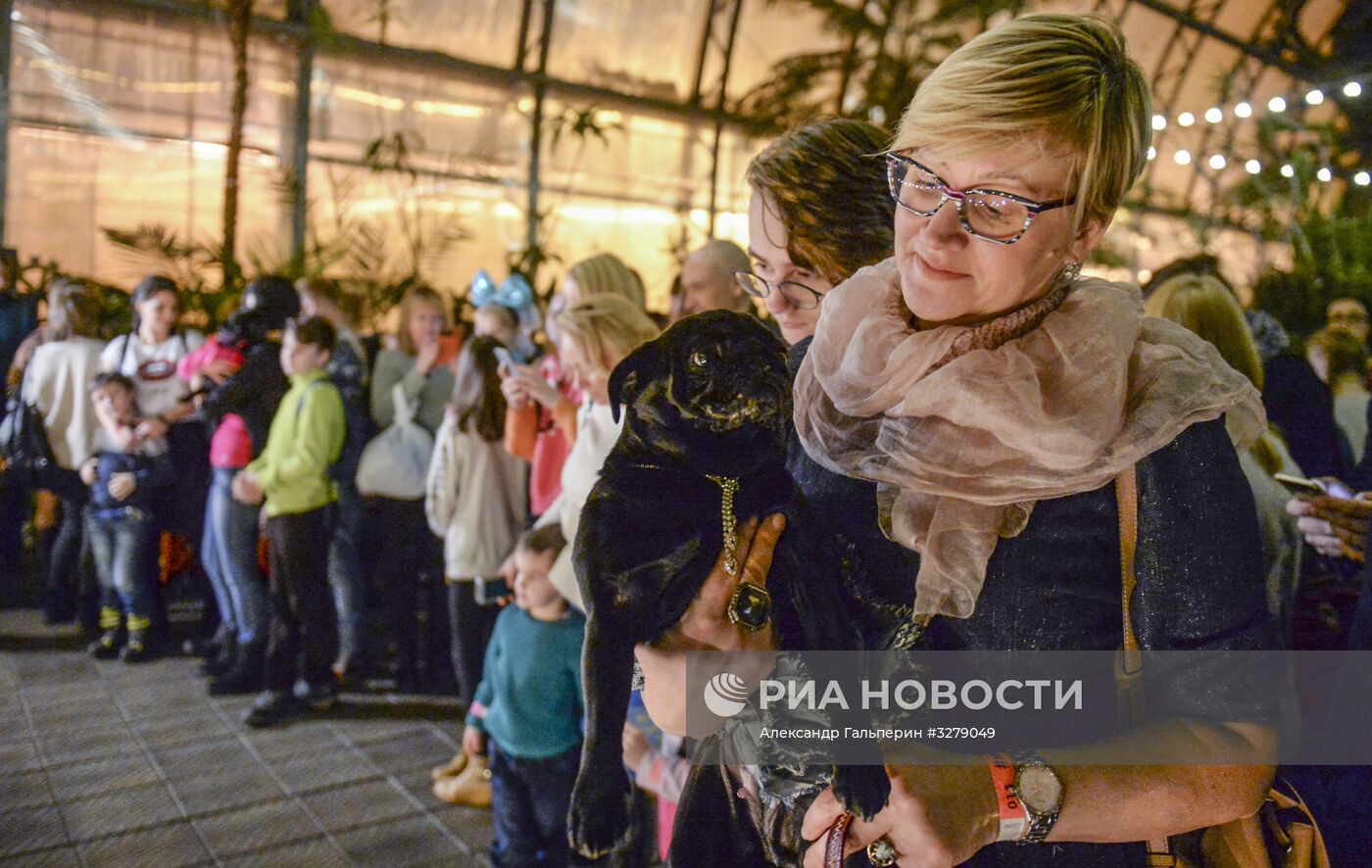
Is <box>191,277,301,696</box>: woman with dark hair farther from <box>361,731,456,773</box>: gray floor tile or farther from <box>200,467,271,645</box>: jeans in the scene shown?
<box>361,731,456,773</box>: gray floor tile

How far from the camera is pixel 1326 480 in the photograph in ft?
7.97

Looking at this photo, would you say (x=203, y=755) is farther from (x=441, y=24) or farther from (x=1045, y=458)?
(x=441, y=24)

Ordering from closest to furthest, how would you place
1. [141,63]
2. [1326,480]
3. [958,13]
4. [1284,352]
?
[1326,480] < [1284,352] < [141,63] < [958,13]

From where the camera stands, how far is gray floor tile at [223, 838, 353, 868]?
11.0 ft

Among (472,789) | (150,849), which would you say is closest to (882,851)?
(472,789)

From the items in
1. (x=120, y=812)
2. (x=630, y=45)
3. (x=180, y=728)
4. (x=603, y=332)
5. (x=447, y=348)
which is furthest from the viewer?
(x=630, y=45)

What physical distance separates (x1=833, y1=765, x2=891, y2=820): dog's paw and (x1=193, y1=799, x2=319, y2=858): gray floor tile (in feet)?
10.2

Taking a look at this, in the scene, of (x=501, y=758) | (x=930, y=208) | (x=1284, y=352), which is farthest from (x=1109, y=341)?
(x=1284, y=352)

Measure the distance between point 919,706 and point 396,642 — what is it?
463 centimetres

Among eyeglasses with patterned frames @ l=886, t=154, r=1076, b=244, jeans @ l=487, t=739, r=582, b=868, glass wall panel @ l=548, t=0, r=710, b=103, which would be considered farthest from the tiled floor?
glass wall panel @ l=548, t=0, r=710, b=103

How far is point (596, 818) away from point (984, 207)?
85 cm

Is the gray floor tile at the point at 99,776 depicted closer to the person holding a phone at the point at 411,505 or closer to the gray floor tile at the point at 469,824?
the gray floor tile at the point at 469,824

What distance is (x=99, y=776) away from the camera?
3979 mm

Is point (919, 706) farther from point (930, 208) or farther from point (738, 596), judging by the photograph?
point (930, 208)
